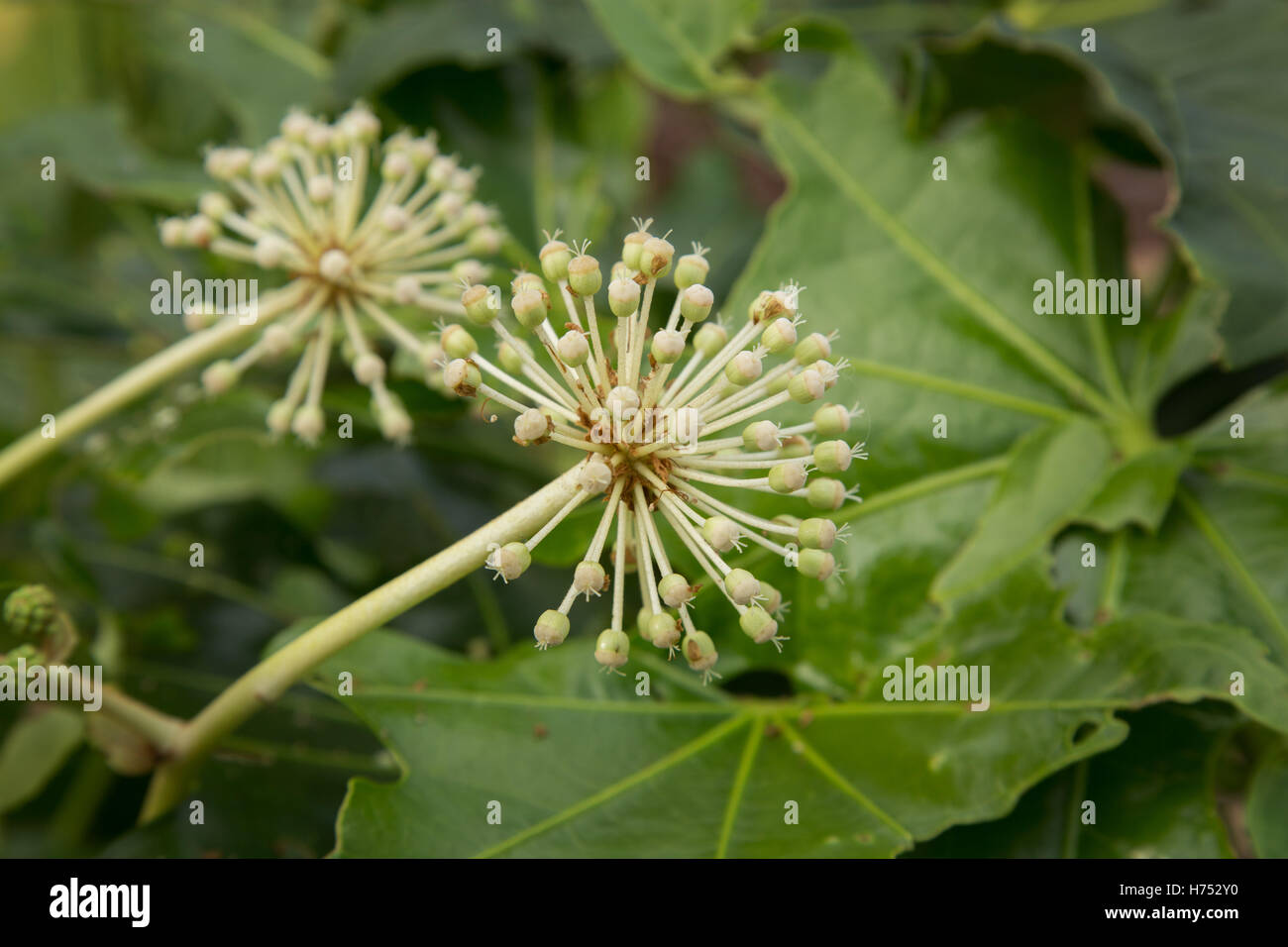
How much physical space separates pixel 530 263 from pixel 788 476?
2.96 feet

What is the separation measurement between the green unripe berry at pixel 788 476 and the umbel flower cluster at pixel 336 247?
53 centimetres

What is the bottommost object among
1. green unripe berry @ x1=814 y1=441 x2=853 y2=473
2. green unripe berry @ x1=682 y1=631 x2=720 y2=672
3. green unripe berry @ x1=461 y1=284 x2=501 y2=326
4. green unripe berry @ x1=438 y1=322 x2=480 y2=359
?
green unripe berry @ x1=682 y1=631 x2=720 y2=672

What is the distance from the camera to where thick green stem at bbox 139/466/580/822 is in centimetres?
91

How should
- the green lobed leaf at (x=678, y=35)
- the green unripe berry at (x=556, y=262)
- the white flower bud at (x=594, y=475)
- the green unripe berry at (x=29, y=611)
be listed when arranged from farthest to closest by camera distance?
1. the green lobed leaf at (x=678, y=35)
2. the green unripe berry at (x=29, y=611)
3. the green unripe berry at (x=556, y=262)
4. the white flower bud at (x=594, y=475)

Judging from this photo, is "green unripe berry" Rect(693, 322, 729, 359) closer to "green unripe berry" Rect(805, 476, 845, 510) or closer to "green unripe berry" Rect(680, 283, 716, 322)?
"green unripe berry" Rect(680, 283, 716, 322)

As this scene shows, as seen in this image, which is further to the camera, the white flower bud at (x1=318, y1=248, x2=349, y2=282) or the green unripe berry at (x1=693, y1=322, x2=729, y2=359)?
the white flower bud at (x1=318, y1=248, x2=349, y2=282)

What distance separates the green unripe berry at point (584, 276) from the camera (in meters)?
0.93

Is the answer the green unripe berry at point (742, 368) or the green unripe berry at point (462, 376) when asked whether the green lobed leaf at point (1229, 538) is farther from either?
the green unripe berry at point (462, 376)

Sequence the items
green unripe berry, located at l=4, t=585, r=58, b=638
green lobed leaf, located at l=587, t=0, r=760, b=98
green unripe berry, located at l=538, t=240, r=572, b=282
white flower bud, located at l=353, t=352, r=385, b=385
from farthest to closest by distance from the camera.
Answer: green lobed leaf, located at l=587, t=0, r=760, b=98 < white flower bud, located at l=353, t=352, r=385, b=385 < green unripe berry, located at l=4, t=585, r=58, b=638 < green unripe berry, located at l=538, t=240, r=572, b=282

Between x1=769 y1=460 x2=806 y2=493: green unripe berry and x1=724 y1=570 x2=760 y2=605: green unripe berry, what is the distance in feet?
0.29

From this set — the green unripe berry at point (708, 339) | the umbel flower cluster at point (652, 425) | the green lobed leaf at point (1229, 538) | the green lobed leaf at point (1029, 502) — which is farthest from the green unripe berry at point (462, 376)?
the green lobed leaf at point (1229, 538)

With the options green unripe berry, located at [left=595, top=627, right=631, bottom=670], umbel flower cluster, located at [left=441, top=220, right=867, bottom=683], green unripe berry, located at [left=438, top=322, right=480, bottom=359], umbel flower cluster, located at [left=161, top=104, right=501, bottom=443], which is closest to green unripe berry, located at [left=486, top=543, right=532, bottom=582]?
umbel flower cluster, located at [left=441, top=220, right=867, bottom=683]

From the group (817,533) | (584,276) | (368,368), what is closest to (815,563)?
(817,533)

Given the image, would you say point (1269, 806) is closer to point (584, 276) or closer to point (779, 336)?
point (779, 336)
